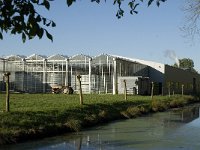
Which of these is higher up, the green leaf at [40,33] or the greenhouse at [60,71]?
the greenhouse at [60,71]

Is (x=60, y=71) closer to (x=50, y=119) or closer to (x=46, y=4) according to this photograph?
(x=50, y=119)

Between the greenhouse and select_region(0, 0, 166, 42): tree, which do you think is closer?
select_region(0, 0, 166, 42): tree

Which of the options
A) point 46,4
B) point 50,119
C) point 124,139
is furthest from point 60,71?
point 46,4

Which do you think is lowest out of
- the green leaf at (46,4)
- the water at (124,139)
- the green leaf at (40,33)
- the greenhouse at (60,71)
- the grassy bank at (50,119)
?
the water at (124,139)

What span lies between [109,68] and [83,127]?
33.2m

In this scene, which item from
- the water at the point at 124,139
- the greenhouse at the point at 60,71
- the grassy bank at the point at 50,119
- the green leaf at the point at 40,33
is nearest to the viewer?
the green leaf at the point at 40,33

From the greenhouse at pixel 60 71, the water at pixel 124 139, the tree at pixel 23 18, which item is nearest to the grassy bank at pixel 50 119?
the water at pixel 124 139

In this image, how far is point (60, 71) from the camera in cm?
5238

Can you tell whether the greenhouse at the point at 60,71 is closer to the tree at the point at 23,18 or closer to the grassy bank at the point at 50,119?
the grassy bank at the point at 50,119

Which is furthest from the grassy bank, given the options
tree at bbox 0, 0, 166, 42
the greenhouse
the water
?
the greenhouse

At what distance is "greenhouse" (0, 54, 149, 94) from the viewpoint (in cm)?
5038

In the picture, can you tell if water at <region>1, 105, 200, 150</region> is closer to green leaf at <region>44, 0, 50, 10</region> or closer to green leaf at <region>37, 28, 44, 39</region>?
green leaf at <region>37, 28, 44, 39</region>

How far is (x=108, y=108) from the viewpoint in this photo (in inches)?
918

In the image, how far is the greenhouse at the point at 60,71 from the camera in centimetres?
5038
